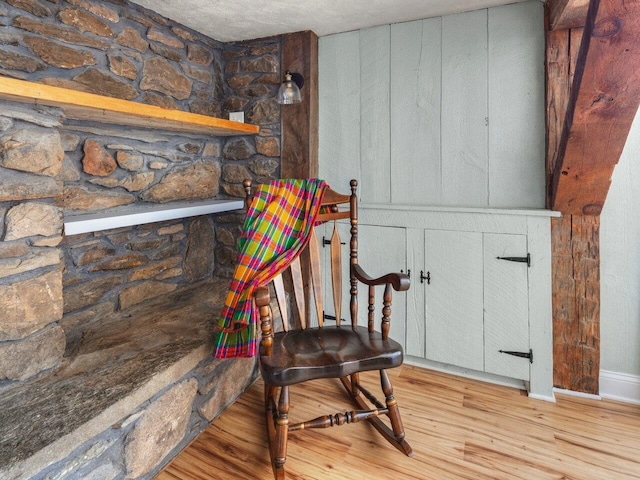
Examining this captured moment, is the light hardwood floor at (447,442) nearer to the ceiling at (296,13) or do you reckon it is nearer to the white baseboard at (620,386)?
the white baseboard at (620,386)

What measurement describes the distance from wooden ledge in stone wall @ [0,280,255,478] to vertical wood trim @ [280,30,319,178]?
101 centimetres

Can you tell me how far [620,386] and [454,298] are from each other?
89 cm

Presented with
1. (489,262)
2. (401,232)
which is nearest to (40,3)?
(401,232)

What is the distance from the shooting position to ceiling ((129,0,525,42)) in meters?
2.00

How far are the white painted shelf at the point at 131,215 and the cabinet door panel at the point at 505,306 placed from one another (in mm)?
1538

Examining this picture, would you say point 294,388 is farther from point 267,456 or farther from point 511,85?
point 511,85

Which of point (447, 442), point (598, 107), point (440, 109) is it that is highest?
point (440, 109)

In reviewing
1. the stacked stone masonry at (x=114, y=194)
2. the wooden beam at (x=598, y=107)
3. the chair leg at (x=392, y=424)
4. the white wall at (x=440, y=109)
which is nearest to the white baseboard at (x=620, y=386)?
the wooden beam at (x=598, y=107)

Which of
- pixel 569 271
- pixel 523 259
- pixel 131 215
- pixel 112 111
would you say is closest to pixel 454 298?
pixel 523 259

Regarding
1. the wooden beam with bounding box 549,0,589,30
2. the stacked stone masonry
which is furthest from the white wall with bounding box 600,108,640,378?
the stacked stone masonry

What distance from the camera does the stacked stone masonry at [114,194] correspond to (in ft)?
4.38

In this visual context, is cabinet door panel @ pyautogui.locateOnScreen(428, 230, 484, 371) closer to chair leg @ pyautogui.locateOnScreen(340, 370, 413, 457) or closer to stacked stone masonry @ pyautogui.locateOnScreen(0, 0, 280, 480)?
chair leg @ pyautogui.locateOnScreen(340, 370, 413, 457)

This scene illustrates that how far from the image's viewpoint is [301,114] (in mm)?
2408

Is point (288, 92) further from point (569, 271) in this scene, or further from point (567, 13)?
point (569, 271)
